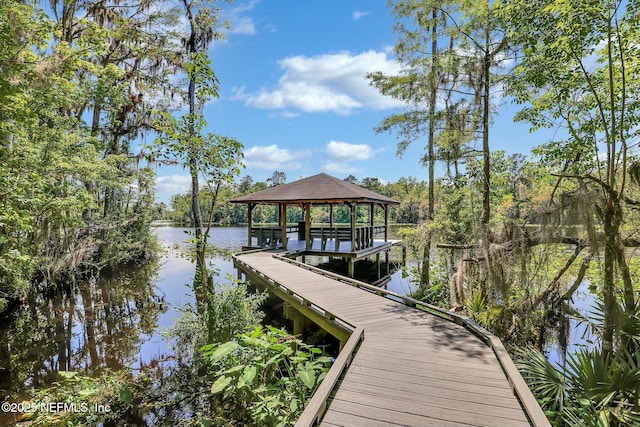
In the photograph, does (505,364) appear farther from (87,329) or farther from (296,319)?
(87,329)

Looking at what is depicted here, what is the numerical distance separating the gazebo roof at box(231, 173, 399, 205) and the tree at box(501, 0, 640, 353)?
22.2 feet

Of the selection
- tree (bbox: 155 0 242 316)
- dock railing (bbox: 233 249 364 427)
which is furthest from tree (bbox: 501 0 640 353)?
tree (bbox: 155 0 242 316)

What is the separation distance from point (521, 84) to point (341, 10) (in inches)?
309

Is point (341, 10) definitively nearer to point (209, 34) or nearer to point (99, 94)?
point (209, 34)

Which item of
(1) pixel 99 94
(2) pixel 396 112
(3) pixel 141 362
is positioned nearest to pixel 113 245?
(1) pixel 99 94

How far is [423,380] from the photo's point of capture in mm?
3244

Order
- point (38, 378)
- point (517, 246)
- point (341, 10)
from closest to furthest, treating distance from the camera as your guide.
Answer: point (517, 246), point (38, 378), point (341, 10)

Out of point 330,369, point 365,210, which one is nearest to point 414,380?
point 330,369

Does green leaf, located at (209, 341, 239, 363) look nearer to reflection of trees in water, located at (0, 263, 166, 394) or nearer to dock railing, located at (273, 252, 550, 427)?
dock railing, located at (273, 252, 550, 427)

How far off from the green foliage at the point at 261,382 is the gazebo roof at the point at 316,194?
8.01 m

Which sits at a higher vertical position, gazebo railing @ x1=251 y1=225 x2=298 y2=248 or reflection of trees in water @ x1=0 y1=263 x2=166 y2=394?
gazebo railing @ x1=251 y1=225 x2=298 y2=248

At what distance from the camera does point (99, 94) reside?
11.7 metres

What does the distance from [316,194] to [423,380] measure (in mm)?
10003

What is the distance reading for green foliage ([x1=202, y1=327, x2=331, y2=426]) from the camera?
3.52 meters
